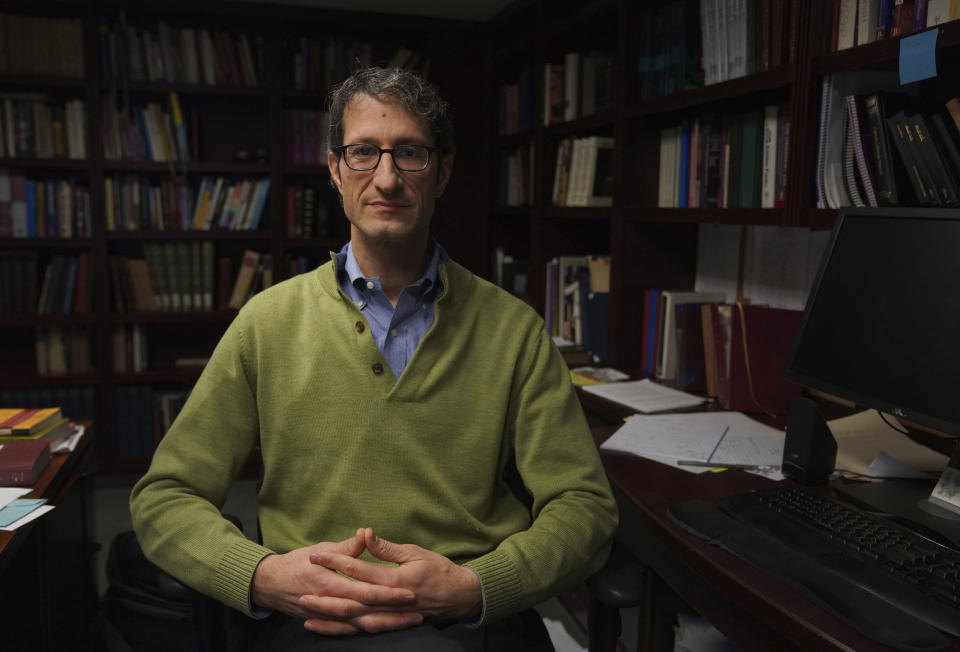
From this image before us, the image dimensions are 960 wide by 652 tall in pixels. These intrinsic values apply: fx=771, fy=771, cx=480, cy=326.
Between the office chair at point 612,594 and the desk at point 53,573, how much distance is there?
3.07ft

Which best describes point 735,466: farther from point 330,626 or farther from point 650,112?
point 650,112

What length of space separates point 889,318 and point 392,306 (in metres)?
0.87

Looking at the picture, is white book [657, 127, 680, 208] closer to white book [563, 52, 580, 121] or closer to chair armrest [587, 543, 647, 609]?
white book [563, 52, 580, 121]

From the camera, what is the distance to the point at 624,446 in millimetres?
1637

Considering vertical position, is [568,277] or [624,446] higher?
[568,277]

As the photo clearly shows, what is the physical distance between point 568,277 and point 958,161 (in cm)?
169

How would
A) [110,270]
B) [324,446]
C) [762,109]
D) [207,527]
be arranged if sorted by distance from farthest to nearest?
[110,270] < [762,109] < [324,446] < [207,527]

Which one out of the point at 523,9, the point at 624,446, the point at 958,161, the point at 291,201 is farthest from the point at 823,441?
the point at 291,201

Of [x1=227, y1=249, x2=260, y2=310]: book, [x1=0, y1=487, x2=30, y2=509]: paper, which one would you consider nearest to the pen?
[x1=0, y1=487, x2=30, y2=509]: paper

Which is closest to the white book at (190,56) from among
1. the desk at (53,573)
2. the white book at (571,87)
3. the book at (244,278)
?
the book at (244,278)

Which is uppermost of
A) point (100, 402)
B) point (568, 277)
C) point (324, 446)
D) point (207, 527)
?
point (568, 277)

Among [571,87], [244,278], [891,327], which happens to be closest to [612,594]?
[891,327]

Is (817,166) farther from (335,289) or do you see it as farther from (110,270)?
→ (110,270)

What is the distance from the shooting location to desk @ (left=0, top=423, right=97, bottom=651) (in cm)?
151
